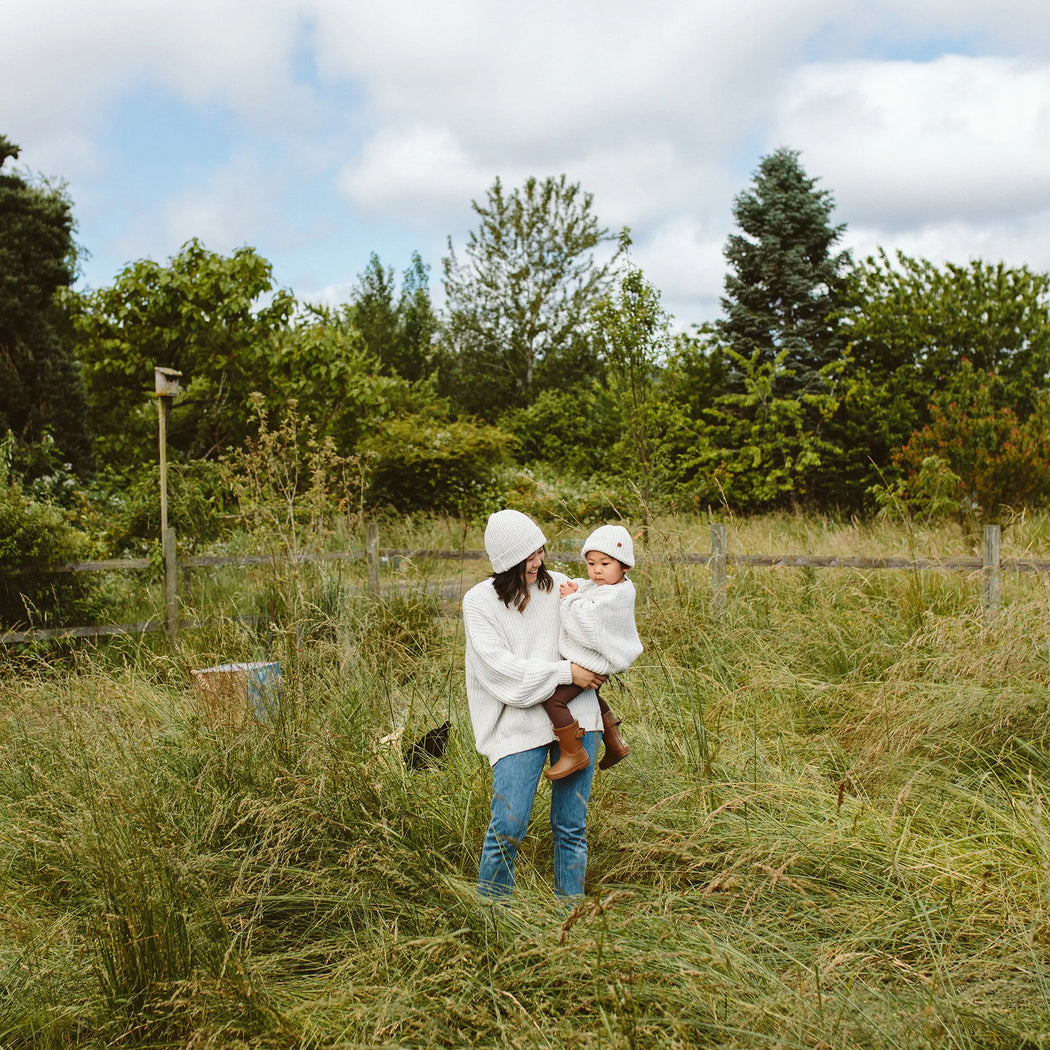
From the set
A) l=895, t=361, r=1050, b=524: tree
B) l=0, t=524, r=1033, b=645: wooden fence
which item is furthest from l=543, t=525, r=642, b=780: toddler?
l=895, t=361, r=1050, b=524: tree

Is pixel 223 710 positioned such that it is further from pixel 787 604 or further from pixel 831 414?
pixel 831 414

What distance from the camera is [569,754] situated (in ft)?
9.30

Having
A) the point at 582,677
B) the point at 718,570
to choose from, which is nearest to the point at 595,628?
the point at 582,677

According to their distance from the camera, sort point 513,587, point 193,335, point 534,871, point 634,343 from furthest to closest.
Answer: point 193,335
point 634,343
point 534,871
point 513,587

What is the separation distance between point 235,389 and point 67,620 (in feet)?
20.0

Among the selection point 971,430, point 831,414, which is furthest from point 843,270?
point 971,430

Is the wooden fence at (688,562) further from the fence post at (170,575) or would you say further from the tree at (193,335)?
the tree at (193,335)

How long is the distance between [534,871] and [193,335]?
34.9ft

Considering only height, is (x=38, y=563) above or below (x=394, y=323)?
below

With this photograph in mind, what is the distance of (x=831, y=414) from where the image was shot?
52.5ft

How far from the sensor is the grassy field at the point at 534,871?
2203 mm

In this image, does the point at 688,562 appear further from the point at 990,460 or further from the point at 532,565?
the point at 990,460

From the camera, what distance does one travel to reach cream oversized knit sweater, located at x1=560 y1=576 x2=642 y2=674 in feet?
9.40

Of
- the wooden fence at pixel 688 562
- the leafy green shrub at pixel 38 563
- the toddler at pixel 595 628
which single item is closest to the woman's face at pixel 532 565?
the toddler at pixel 595 628
